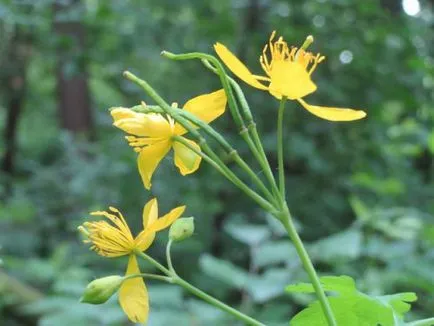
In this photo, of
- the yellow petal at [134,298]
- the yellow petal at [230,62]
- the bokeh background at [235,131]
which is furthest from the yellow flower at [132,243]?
the bokeh background at [235,131]

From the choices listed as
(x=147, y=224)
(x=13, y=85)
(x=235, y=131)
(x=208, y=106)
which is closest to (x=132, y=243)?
(x=147, y=224)

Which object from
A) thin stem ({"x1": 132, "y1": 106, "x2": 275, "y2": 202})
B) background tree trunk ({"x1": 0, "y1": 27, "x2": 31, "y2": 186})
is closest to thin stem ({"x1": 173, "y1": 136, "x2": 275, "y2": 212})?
thin stem ({"x1": 132, "y1": 106, "x2": 275, "y2": 202})

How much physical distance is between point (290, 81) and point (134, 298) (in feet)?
0.70

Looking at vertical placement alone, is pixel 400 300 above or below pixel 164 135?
below

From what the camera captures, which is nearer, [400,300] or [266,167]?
[266,167]

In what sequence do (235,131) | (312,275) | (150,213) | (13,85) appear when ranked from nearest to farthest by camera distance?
(312,275) → (150,213) → (235,131) → (13,85)

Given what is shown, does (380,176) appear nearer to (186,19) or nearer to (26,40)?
(186,19)

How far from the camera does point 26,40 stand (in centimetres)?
356

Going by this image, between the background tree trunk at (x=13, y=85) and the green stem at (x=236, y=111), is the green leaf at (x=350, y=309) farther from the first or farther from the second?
the background tree trunk at (x=13, y=85)

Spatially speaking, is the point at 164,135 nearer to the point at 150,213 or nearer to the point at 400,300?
the point at 150,213

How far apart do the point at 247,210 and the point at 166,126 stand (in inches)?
99.3

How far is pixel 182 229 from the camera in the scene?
2.13ft

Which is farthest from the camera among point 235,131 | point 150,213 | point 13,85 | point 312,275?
point 13,85

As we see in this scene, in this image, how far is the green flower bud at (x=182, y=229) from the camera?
0.65 meters
